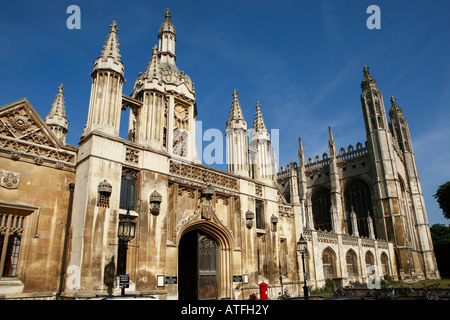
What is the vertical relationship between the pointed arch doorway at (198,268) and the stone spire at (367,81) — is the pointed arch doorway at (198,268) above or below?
below

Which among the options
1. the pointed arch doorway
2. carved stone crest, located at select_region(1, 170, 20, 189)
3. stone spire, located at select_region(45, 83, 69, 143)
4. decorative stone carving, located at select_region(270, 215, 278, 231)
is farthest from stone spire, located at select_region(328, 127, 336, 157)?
carved stone crest, located at select_region(1, 170, 20, 189)

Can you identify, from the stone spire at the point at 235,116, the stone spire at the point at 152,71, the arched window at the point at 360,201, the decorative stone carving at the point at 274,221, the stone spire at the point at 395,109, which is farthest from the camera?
the stone spire at the point at 395,109

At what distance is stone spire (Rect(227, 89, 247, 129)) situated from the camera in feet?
64.5

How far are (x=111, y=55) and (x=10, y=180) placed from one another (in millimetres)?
6438

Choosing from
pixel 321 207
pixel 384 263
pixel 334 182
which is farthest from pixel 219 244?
pixel 321 207

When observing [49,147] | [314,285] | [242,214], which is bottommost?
[314,285]

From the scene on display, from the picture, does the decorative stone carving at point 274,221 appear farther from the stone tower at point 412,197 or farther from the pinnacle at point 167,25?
the stone tower at point 412,197

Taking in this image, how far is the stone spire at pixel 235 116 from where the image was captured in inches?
774

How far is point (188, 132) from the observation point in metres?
19.8

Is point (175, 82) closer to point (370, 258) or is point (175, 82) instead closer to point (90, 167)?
point (90, 167)

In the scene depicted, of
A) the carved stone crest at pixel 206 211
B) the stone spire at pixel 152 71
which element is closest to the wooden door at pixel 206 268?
the carved stone crest at pixel 206 211

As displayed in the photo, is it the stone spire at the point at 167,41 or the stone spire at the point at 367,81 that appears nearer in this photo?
the stone spire at the point at 167,41
